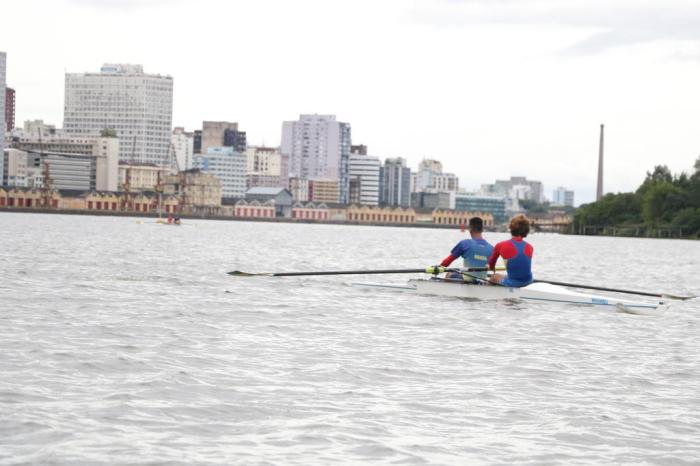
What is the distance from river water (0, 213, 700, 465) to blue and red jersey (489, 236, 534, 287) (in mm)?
508

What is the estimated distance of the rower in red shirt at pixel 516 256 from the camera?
23281mm

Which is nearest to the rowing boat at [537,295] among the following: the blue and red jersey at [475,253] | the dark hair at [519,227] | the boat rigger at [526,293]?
the boat rigger at [526,293]

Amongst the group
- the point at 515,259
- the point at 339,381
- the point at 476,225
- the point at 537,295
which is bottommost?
the point at 339,381

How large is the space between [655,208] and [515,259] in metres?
140

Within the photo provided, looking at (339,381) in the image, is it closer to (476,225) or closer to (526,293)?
(526,293)

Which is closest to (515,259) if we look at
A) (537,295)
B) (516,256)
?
(516,256)

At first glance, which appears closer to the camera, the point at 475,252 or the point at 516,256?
the point at 516,256

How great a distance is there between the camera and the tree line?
6033 inches

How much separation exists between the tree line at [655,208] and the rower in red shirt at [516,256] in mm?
131186

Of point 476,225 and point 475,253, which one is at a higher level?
point 476,225

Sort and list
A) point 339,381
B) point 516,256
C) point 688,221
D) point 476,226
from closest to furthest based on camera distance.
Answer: point 339,381, point 516,256, point 476,226, point 688,221

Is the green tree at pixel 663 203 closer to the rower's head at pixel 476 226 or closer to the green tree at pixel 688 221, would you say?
the green tree at pixel 688 221

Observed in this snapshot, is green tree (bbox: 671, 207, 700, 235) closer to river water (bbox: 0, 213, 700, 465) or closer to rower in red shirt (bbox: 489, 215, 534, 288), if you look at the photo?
river water (bbox: 0, 213, 700, 465)

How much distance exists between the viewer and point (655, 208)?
526ft
